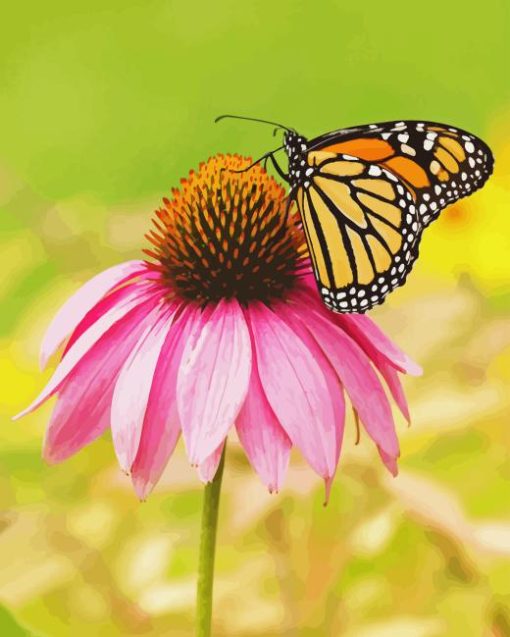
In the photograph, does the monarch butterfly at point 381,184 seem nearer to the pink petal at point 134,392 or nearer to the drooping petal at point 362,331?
the drooping petal at point 362,331

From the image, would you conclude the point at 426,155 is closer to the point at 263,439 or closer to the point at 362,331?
the point at 362,331

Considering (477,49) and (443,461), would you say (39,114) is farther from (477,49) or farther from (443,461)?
(443,461)

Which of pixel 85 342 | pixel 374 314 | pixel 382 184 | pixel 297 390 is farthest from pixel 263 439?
pixel 374 314

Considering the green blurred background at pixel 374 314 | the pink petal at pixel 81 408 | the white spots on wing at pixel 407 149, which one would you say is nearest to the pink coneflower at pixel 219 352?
the pink petal at pixel 81 408

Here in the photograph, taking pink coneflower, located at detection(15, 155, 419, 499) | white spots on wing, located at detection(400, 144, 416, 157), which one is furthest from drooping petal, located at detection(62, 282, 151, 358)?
white spots on wing, located at detection(400, 144, 416, 157)

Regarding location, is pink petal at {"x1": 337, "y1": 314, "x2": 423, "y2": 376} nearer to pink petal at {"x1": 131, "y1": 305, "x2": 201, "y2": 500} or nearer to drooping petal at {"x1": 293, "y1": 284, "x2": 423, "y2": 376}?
drooping petal at {"x1": 293, "y1": 284, "x2": 423, "y2": 376}

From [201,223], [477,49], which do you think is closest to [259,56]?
[477,49]
